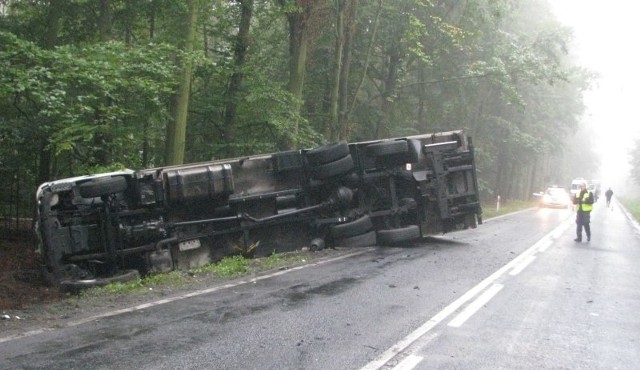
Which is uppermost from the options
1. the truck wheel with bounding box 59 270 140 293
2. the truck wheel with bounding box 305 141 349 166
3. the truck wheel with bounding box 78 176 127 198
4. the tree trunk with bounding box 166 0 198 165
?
the tree trunk with bounding box 166 0 198 165

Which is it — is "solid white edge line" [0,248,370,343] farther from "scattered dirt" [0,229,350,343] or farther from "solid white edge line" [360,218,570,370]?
"solid white edge line" [360,218,570,370]

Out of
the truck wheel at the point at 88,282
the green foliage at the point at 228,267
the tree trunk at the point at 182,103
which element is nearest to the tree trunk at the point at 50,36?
the tree trunk at the point at 182,103

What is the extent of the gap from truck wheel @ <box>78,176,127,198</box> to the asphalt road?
2074 millimetres

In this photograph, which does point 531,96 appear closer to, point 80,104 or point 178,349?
point 80,104

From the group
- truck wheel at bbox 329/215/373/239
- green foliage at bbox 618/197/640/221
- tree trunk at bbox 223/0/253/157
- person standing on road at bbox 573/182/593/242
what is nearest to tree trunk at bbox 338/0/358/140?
tree trunk at bbox 223/0/253/157

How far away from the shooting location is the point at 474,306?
720cm

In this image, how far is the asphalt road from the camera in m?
4.97

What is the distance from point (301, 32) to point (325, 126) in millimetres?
4289

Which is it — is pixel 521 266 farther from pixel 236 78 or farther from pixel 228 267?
pixel 236 78

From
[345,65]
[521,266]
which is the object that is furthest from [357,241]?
[345,65]

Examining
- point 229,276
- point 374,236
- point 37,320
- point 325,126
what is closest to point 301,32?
point 325,126

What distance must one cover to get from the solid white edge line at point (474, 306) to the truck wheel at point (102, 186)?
200 inches

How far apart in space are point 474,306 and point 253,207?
4589mm

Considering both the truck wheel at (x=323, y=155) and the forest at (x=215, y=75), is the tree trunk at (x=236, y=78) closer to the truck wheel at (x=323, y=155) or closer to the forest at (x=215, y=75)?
the forest at (x=215, y=75)
